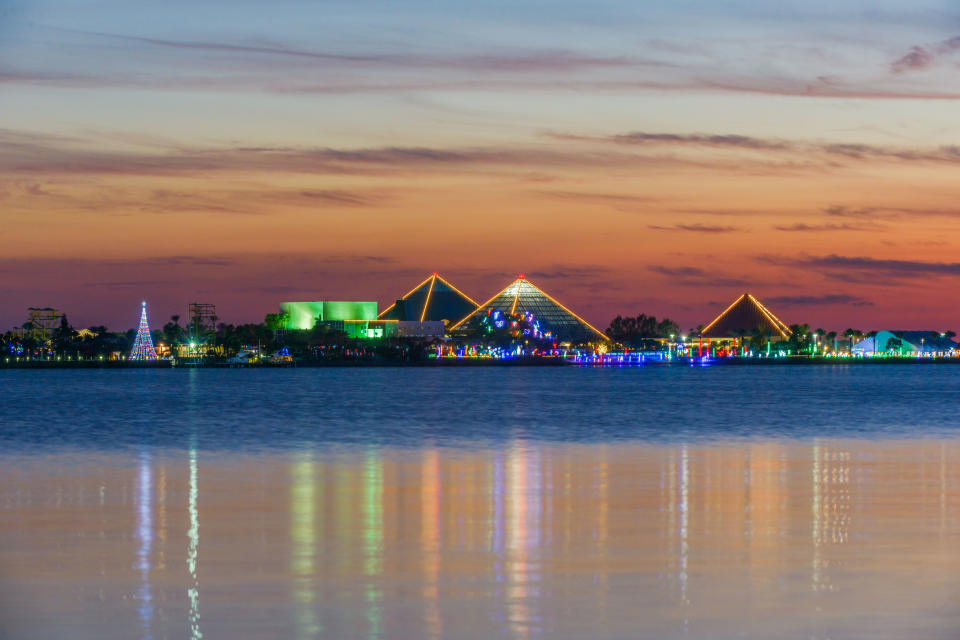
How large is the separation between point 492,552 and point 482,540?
952mm

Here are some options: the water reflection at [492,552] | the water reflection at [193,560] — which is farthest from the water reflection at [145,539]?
the water reflection at [193,560]

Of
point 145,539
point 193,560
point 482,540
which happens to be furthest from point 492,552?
point 145,539

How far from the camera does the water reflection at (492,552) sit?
10.5 meters

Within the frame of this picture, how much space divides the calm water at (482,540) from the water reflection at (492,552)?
4cm

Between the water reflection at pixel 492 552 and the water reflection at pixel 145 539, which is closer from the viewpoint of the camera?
the water reflection at pixel 492 552

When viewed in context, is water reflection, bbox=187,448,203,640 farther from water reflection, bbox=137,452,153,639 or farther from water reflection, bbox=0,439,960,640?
water reflection, bbox=137,452,153,639

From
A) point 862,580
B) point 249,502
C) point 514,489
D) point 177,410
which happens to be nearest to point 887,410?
point 177,410

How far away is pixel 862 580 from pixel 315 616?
5274 mm

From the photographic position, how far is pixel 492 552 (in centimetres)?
1404

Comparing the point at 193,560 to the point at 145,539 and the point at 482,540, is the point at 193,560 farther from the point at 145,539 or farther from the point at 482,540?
the point at 482,540

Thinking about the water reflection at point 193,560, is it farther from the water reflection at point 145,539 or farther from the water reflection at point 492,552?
the water reflection at point 145,539

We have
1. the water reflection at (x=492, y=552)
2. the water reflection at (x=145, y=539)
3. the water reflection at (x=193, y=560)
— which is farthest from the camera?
the water reflection at (x=145, y=539)

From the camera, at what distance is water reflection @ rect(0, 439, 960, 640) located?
1050 centimetres

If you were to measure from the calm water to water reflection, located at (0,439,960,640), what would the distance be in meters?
0.04
